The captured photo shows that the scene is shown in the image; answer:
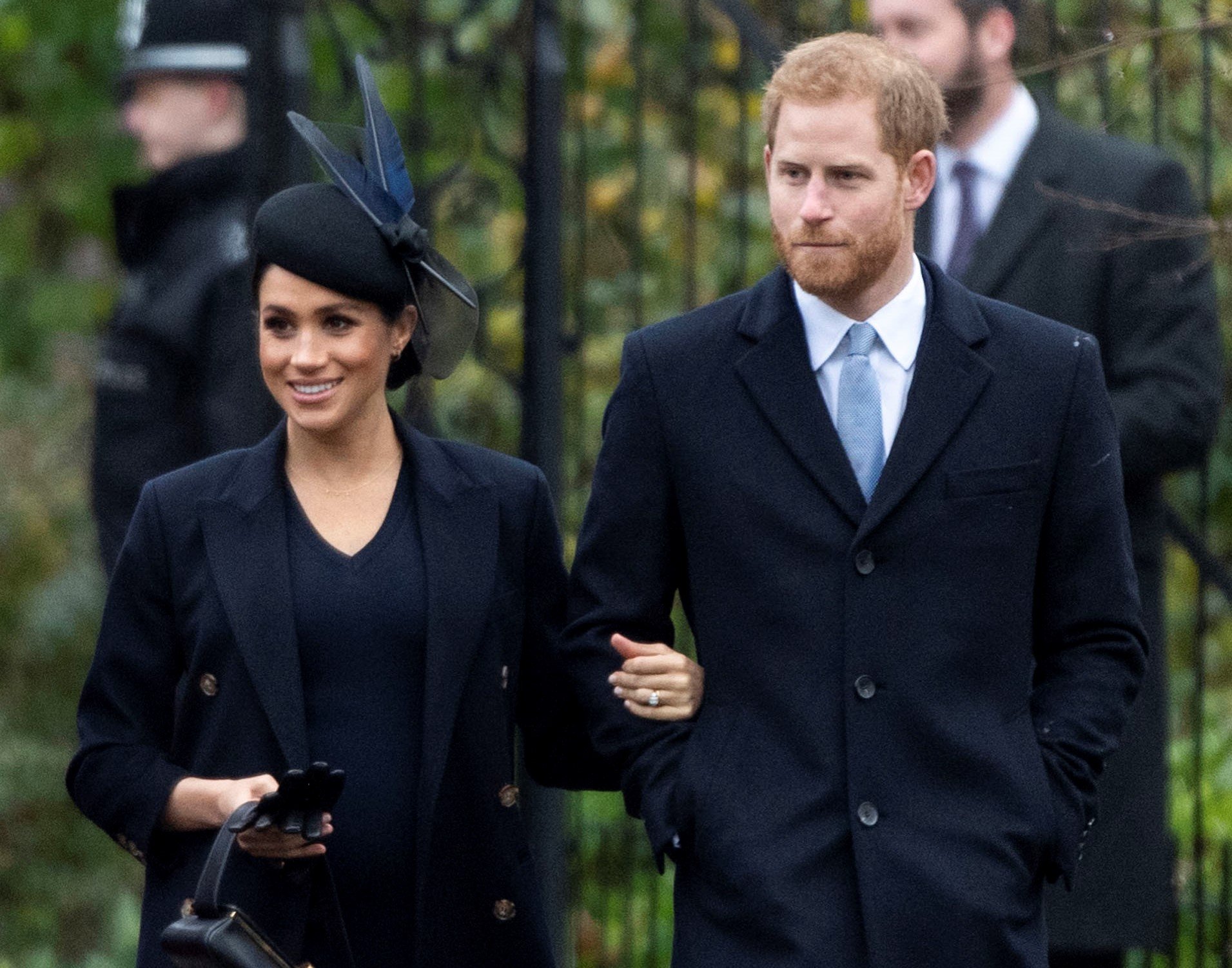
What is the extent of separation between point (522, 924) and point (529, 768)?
34cm

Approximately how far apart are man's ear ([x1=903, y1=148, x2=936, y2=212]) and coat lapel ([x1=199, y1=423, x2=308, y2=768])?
1.11 m

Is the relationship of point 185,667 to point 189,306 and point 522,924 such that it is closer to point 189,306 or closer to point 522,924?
point 522,924

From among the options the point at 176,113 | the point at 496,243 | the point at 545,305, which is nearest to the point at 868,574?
the point at 545,305

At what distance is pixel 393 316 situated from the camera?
3631 millimetres

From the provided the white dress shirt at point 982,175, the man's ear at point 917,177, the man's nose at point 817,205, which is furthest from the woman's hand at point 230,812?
the white dress shirt at point 982,175

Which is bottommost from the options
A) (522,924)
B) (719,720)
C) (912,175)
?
(522,924)

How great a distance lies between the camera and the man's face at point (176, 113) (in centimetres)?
698

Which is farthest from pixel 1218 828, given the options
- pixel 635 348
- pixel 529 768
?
pixel 635 348

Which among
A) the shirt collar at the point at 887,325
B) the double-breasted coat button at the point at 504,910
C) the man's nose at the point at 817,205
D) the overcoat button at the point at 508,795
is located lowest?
the double-breasted coat button at the point at 504,910

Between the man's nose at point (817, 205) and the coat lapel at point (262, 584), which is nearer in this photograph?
the man's nose at point (817, 205)

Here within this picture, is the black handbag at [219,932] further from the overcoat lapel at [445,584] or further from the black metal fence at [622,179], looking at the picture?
the black metal fence at [622,179]

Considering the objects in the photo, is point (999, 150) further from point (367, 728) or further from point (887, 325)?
point (367, 728)

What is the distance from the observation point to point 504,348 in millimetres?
5875

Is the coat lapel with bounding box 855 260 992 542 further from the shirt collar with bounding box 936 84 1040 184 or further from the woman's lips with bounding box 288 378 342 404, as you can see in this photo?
the shirt collar with bounding box 936 84 1040 184
